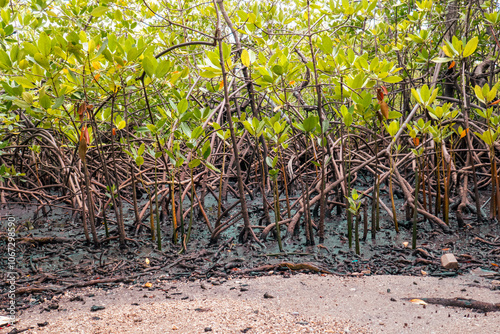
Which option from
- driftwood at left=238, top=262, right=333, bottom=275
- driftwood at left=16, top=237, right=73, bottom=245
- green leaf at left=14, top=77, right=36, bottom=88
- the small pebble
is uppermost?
green leaf at left=14, top=77, right=36, bottom=88

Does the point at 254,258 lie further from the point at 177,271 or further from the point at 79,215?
the point at 79,215

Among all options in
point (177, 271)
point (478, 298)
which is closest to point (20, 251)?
point (177, 271)

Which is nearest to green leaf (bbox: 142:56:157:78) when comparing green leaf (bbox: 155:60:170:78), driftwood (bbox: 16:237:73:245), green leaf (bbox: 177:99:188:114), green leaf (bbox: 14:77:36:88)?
green leaf (bbox: 155:60:170:78)

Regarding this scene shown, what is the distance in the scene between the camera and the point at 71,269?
2057 millimetres

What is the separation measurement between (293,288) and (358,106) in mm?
930

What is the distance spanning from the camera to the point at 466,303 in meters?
1.44

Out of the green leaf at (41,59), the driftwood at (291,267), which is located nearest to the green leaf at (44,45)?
the green leaf at (41,59)

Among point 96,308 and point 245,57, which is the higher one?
point 245,57

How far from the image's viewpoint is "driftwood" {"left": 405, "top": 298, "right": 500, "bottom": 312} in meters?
1.38

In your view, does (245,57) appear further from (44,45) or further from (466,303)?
(466,303)

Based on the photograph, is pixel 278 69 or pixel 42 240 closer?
pixel 278 69

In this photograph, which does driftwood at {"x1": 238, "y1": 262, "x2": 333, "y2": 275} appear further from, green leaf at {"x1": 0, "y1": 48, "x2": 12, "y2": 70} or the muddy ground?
green leaf at {"x1": 0, "y1": 48, "x2": 12, "y2": 70}

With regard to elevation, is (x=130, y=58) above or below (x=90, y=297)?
above

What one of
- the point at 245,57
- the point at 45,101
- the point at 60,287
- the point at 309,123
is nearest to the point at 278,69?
the point at 245,57
